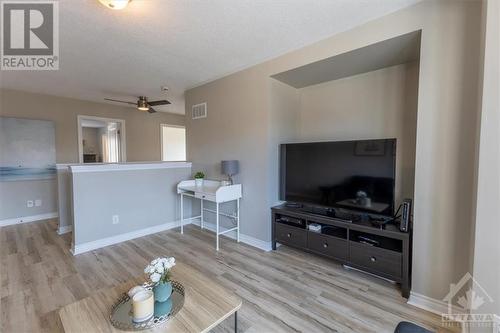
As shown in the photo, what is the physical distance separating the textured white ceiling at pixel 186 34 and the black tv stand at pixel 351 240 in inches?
77.9

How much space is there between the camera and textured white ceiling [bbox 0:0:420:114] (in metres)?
1.89

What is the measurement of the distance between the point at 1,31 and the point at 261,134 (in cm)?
286

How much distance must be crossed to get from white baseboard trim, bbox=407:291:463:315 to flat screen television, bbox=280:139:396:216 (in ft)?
2.38

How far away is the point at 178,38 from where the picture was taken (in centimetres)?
238

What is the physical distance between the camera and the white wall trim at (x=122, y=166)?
9.61 ft

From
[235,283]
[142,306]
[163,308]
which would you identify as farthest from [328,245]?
[142,306]

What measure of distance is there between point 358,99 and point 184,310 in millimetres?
2916

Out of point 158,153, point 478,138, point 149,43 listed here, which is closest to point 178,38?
point 149,43

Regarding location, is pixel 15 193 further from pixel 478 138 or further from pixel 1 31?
pixel 478 138

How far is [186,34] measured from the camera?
90.4 inches

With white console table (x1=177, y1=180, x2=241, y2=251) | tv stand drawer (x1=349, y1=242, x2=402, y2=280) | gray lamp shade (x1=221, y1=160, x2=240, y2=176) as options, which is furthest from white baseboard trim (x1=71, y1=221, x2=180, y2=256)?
tv stand drawer (x1=349, y1=242, x2=402, y2=280)

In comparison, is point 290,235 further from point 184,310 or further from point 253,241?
point 184,310

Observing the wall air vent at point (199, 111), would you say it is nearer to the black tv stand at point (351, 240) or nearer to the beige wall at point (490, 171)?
the black tv stand at point (351, 240)

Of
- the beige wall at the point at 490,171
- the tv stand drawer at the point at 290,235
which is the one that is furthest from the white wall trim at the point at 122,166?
the beige wall at the point at 490,171
